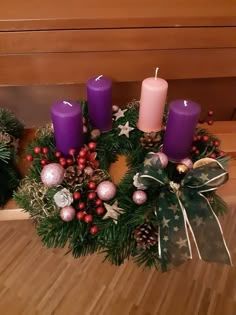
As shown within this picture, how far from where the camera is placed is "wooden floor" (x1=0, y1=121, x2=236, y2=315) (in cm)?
88

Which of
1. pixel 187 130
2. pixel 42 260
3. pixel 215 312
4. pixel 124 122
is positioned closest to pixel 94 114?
pixel 124 122

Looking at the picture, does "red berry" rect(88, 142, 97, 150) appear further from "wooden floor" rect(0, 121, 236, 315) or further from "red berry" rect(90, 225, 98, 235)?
"wooden floor" rect(0, 121, 236, 315)

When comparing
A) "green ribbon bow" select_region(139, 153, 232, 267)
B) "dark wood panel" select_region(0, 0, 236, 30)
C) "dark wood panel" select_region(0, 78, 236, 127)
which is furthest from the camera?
"dark wood panel" select_region(0, 78, 236, 127)

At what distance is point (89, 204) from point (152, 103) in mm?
212

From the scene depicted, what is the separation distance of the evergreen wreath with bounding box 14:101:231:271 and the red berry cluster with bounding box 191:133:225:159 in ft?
0.15

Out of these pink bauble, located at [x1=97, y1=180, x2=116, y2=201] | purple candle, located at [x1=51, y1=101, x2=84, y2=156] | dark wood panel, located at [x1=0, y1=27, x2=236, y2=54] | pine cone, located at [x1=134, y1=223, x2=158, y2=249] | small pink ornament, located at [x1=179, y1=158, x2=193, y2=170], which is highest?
dark wood panel, located at [x1=0, y1=27, x2=236, y2=54]

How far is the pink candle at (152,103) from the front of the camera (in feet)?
1.86

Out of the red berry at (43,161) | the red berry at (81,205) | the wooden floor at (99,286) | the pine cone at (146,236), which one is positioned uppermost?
the red berry at (43,161)

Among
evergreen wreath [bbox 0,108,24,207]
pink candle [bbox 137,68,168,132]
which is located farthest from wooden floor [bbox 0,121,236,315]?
pink candle [bbox 137,68,168,132]

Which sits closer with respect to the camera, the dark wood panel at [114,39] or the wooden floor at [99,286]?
the dark wood panel at [114,39]

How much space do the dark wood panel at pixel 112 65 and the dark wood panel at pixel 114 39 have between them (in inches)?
0.6

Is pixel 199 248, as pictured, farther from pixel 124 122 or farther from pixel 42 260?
pixel 42 260

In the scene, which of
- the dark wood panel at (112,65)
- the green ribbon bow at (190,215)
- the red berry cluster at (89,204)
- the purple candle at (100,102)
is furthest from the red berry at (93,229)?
the dark wood panel at (112,65)

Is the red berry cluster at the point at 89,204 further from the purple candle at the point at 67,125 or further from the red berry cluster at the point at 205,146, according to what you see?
the red berry cluster at the point at 205,146
